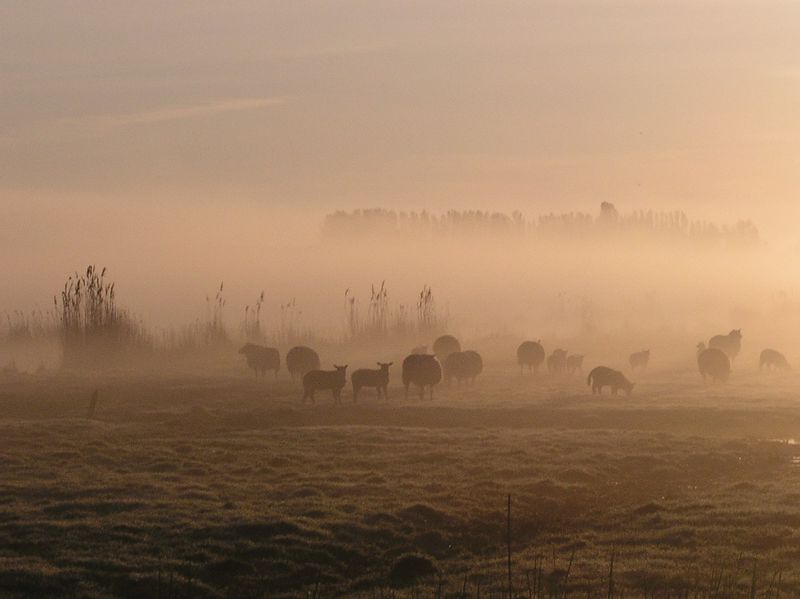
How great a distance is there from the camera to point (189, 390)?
49125 mm

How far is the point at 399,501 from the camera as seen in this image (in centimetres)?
2411

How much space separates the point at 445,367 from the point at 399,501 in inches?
1215

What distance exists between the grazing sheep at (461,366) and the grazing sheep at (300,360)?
695cm

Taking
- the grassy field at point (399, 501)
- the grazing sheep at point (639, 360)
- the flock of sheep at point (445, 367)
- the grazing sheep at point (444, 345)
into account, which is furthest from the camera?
the grazing sheep at point (444, 345)

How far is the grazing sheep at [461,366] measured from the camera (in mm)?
54406

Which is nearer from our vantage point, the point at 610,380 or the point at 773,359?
the point at 610,380

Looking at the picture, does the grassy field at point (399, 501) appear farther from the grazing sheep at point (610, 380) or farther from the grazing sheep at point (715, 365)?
the grazing sheep at point (715, 365)

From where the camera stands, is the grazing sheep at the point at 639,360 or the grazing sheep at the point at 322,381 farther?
the grazing sheep at the point at 639,360

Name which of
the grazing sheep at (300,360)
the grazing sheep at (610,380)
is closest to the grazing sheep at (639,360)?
the grazing sheep at (610,380)

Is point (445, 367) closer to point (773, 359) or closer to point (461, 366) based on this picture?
point (461, 366)

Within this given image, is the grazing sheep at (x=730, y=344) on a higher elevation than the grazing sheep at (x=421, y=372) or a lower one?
higher

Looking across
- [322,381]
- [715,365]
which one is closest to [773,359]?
[715,365]

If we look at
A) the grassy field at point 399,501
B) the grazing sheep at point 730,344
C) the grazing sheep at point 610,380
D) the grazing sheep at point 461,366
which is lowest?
the grassy field at point 399,501

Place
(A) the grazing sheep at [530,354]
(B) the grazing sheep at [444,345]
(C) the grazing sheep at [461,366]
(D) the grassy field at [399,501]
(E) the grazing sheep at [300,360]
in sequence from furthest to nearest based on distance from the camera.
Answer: (B) the grazing sheep at [444,345] → (A) the grazing sheep at [530,354] → (E) the grazing sheep at [300,360] → (C) the grazing sheep at [461,366] → (D) the grassy field at [399,501]
